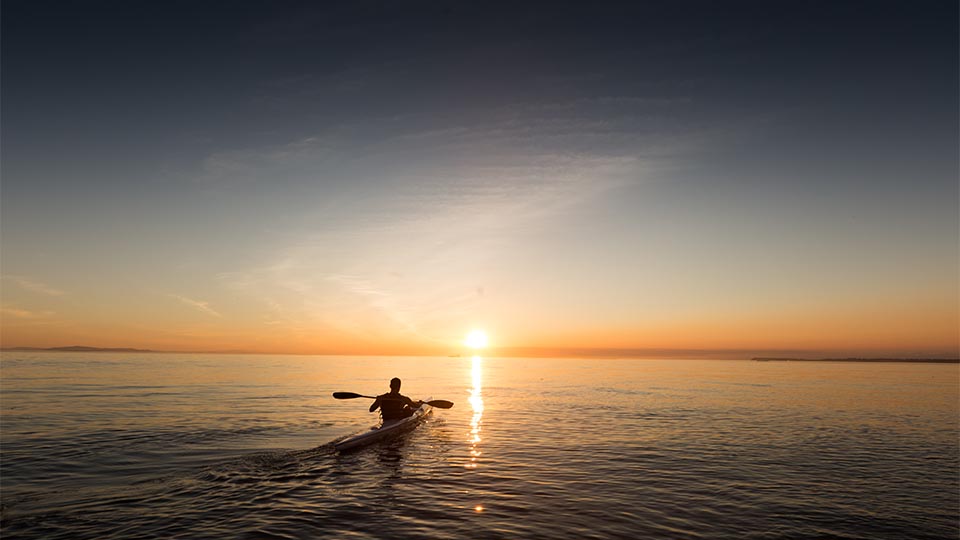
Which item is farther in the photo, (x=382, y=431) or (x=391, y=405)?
(x=391, y=405)

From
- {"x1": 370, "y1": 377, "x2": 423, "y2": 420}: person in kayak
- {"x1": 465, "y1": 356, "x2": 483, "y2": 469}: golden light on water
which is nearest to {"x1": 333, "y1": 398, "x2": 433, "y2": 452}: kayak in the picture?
{"x1": 370, "y1": 377, "x2": 423, "y2": 420}: person in kayak

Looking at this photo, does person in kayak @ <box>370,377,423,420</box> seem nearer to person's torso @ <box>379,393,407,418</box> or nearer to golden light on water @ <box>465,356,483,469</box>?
person's torso @ <box>379,393,407,418</box>

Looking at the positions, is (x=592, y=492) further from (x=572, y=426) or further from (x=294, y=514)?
(x=572, y=426)

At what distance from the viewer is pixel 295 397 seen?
1970 inches

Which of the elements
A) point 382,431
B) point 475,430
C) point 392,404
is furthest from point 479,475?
point 475,430

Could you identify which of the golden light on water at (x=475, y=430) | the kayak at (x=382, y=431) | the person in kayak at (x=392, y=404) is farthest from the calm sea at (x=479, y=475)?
the person in kayak at (x=392, y=404)

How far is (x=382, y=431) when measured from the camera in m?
26.3

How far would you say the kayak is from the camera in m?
23.2

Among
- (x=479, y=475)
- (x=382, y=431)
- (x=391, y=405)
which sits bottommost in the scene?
(x=479, y=475)

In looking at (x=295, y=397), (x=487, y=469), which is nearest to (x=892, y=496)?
(x=487, y=469)

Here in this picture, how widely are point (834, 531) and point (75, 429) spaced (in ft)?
113

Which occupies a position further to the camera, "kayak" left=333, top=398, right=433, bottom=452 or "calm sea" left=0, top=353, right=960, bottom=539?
"kayak" left=333, top=398, right=433, bottom=452

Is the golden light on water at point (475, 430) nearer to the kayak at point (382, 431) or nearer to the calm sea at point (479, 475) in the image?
the calm sea at point (479, 475)

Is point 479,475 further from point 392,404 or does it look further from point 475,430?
point 475,430
